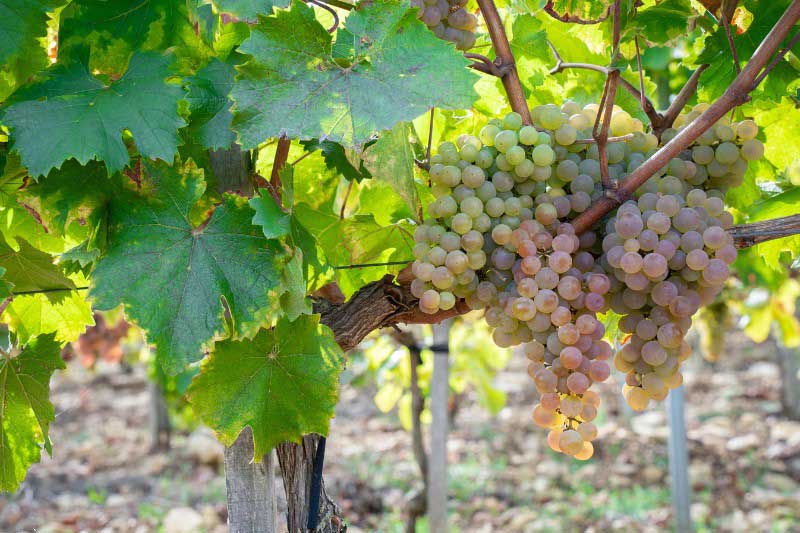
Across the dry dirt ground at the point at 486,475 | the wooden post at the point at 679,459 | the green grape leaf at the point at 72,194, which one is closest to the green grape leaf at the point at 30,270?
the green grape leaf at the point at 72,194

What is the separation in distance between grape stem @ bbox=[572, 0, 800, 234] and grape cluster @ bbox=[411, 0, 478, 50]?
0.94 ft

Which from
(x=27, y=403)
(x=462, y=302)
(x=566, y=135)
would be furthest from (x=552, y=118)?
(x=27, y=403)

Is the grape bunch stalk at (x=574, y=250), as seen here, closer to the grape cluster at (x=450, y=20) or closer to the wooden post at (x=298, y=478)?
the grape cluster at (x=450, y=20)

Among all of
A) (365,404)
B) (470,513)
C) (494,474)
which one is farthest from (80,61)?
(365,404)

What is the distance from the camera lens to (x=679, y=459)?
3.04 m

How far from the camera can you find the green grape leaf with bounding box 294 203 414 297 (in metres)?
1.27

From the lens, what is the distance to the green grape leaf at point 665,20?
1194mm

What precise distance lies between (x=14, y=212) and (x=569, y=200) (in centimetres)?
79

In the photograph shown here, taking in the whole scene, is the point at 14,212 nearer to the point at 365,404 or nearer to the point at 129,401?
the point at 365,404

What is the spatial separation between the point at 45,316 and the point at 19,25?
538 mm

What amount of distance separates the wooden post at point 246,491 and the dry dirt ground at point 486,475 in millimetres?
2437

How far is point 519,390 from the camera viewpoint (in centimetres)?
647

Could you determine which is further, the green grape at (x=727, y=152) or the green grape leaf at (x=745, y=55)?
the green grape leaf at (x=745, y=55)

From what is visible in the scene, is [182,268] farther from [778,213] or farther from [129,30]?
[778,213]
